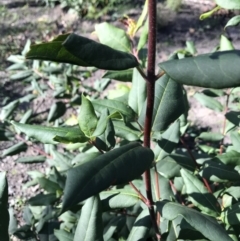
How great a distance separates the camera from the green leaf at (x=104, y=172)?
722 mm

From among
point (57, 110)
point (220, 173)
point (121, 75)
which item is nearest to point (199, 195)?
point (220, 173)

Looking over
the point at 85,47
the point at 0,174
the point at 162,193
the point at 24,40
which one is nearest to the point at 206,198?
the point at 162,193

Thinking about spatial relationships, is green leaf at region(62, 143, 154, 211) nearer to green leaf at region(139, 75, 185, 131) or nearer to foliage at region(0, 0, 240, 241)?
foliage at region(0, 0, 240, 241)

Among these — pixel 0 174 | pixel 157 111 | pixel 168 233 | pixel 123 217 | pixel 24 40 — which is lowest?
pixel 24 40

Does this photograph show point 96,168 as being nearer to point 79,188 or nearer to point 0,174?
point 79,188

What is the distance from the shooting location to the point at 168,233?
4.22 feet

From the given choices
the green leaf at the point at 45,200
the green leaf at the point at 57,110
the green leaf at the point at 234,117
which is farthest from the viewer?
the green leaf at the point at 57,110

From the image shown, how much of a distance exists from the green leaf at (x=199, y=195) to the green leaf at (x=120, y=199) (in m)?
0.18

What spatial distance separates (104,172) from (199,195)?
2.16 feet

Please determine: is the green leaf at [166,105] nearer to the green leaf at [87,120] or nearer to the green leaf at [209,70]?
the green leaf at [87,120]

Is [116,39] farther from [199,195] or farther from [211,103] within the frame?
[211,103]

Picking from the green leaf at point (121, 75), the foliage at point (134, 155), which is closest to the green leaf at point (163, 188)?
the foliage at point (134, 155)

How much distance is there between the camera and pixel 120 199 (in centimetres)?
129

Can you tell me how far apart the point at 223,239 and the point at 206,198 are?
0.32 metres
